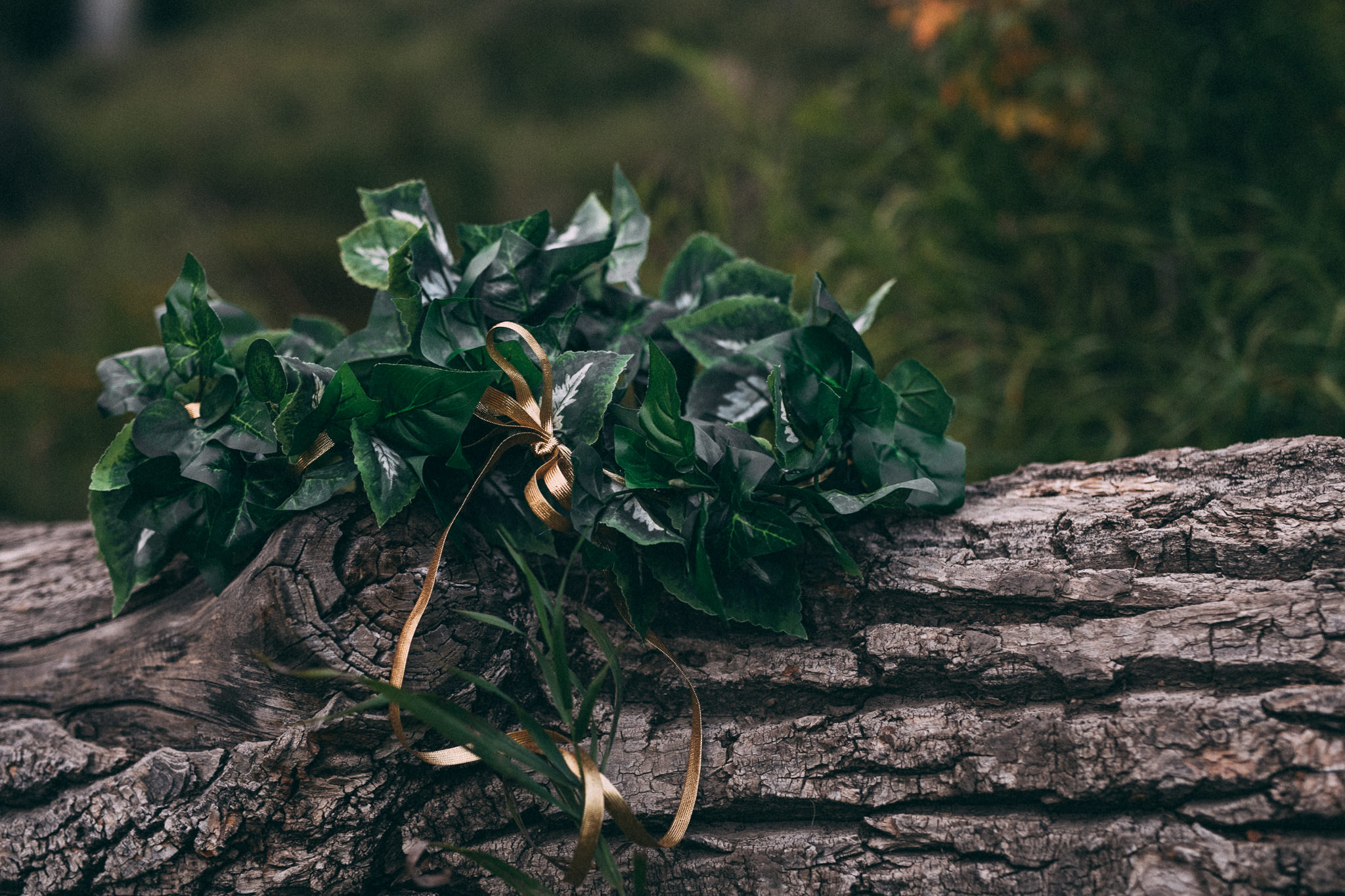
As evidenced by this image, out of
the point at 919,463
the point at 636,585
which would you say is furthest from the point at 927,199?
the point at 636,585

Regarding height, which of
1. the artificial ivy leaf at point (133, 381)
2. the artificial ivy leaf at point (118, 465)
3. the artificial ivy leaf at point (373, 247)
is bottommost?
the artificial ivy leaf at point (118, 465)

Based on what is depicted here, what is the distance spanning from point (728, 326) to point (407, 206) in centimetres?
36

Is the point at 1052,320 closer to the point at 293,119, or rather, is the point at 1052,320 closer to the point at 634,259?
the point at 634,259

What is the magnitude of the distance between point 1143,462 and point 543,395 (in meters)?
0.62

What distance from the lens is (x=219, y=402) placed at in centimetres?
70

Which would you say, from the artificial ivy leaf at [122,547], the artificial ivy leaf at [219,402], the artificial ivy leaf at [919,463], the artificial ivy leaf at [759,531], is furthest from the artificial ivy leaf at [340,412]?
the artificial ivy leaf at [919,463]

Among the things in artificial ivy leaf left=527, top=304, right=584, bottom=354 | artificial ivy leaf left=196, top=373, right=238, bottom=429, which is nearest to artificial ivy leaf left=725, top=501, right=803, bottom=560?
artificial ivy leaf left=527, top=304, right=584, bottom=354

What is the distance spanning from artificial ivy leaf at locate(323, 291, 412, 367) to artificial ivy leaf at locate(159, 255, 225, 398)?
10 centimetres

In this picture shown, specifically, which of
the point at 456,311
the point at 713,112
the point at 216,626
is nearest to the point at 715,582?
the point at 456,311

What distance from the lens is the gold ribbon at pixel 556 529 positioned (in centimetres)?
59

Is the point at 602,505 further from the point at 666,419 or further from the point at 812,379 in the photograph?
the point at 812,379

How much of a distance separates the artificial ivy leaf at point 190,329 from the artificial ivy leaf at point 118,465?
0.27ft

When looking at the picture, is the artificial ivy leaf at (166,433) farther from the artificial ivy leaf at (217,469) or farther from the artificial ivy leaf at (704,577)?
the artificial ivy leaf at (704,577)

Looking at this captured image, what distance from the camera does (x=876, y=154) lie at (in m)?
2.36
